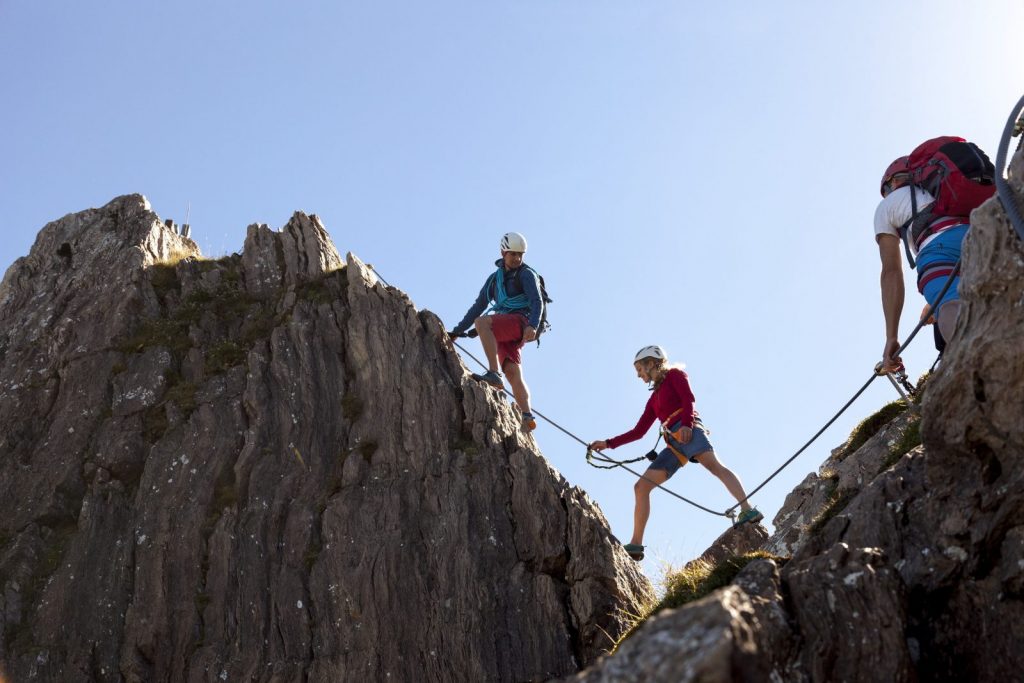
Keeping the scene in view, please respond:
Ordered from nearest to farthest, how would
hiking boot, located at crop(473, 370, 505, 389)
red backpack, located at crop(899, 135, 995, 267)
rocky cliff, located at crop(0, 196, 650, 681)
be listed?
red backpack, located at crop(899, 135, 995, 267) < rocky cliff, located at crop(0, 196, 650, 681) < hiking boot, located at crop(473, 370, 505, 389)

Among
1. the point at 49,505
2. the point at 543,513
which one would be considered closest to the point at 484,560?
the point at 543,513

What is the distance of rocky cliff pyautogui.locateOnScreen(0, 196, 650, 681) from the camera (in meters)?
16.6

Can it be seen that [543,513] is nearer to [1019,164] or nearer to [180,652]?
[180,652]

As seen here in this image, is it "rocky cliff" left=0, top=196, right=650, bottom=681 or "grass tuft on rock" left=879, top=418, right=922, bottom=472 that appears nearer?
"grass tuft on rock" left=879, top=418, right=922, bottom=472

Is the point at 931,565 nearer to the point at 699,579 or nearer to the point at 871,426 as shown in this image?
the point at 699,579

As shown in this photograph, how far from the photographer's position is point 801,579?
9.41 m

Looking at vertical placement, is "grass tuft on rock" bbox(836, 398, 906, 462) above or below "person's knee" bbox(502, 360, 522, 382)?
below

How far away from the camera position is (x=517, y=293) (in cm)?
2100

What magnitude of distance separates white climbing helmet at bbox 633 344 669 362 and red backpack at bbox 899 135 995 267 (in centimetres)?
625

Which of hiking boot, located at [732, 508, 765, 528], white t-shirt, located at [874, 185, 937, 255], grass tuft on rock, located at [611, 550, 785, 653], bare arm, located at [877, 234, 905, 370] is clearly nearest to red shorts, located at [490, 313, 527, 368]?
hiking boot, located at [732, 508, 765, 528]

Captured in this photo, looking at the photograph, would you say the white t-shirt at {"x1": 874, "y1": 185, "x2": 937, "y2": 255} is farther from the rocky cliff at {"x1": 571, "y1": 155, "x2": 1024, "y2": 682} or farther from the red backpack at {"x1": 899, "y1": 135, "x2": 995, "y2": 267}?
the rocky cliff at {"x1": 571, "y1": 155, "x2": 1024, "y2": 682}

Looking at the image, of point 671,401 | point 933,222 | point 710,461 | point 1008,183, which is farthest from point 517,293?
point 1008,183

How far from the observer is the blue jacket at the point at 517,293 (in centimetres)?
2072

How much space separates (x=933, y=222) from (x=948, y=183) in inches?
18.2
